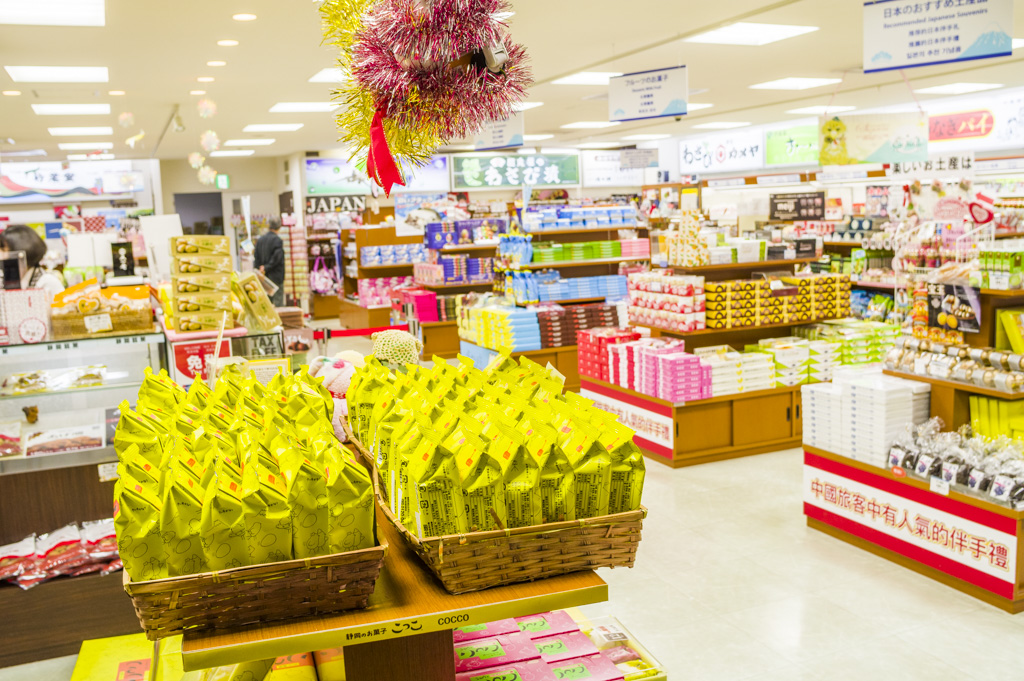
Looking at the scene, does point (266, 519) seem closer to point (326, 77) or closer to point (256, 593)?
point (256, 593)

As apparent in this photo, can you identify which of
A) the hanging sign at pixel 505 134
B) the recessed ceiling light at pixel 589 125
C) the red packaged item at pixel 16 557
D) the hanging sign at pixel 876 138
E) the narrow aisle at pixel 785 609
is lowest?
the narrow aisle at pixel 785 609

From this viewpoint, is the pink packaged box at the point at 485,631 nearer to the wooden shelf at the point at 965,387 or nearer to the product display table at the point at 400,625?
the product display table at the point at 400,625

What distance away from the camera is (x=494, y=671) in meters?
1.79

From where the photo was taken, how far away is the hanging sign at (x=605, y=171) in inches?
762

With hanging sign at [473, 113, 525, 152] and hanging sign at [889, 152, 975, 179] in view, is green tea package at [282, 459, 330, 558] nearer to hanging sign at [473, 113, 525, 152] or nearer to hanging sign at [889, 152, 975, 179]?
hanging sign at [473, 113, 525, 152]

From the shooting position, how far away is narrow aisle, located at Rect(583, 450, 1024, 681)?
3.34 m

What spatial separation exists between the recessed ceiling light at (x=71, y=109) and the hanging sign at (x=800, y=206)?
9294mm

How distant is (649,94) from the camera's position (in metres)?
7.46

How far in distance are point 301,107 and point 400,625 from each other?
33.2ft

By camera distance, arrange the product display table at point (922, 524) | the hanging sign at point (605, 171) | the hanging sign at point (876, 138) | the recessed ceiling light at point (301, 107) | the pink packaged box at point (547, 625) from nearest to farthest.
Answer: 1. the pink packaged box at point (547, 625)
2. the product display table at point (922, 524)
3. the hanging sign at point (876, 138)
4. the recessed ceiling light at point (301, 107)
5. the hanging sign at point (605, 171)

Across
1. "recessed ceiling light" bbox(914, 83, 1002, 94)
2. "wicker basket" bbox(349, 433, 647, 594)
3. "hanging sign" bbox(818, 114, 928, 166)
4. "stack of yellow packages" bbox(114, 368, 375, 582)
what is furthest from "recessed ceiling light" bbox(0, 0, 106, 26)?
"recessed ceiling light" bbox(914, 83, 1002, 94)

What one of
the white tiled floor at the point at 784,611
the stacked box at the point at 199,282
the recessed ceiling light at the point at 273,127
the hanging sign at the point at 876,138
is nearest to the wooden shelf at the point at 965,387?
the white tiled floor at the point at 784,611

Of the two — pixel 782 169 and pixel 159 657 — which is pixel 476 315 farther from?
pixel 782 169

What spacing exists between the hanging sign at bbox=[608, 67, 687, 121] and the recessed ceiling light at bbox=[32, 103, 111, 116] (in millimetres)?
6150
